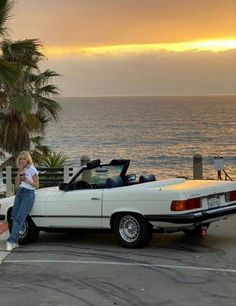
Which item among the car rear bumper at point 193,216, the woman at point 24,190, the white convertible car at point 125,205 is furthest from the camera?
the woman at point 24,190

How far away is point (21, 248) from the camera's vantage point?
9.63 meters

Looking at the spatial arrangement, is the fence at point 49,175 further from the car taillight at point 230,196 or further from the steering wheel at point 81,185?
the car taillight at point 230,196

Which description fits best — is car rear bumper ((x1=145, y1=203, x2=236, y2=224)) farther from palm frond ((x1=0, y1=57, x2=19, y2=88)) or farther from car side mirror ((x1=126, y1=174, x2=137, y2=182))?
palm frond ((x1=0, y1=57, x2=19, y2=88))

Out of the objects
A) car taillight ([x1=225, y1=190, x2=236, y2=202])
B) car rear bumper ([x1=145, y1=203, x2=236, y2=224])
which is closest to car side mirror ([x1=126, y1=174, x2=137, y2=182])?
car rear bumper ([x1=145, y1=203, x2=236, y2=224])

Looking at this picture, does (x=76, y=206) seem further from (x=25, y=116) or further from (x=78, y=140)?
(x=78, y=140)

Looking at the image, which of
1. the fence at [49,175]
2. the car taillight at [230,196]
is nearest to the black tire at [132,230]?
the car taillight at [230,196]

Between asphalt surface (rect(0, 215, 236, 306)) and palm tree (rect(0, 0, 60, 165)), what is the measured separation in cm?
744

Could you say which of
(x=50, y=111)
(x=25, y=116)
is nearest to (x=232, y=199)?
(x=25, y=116)

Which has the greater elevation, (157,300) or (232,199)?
(232,199)

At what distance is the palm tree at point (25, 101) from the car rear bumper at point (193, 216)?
7.81m

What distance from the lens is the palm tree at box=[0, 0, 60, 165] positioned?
61.1ft

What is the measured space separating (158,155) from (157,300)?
56.5 meters

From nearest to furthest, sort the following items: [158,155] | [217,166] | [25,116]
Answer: [217,166]
[25,116]
[158,155]

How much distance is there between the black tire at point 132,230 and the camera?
29.6 ft
